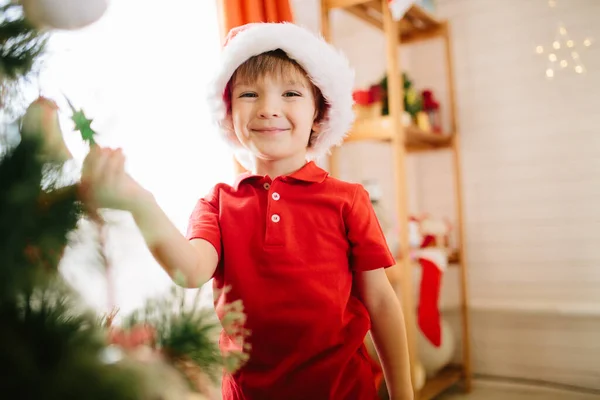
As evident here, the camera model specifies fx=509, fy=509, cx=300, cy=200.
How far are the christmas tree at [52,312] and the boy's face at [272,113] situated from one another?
18.9 inches

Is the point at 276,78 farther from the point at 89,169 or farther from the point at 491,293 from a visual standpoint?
the point at 491,293

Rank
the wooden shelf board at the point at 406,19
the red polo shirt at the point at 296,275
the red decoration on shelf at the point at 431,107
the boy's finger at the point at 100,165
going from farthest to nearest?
the red decoration on shelf at the point at 431,107
the wooden shelf board at the point at 406,19
the red polo shirt at the point at 296,275
the boy's finger at the point at 100,165

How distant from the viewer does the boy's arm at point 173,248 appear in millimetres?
523

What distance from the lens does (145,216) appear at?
1.66 feet

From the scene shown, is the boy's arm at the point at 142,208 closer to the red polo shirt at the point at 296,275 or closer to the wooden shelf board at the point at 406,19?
the red polo shirt at the point at 296,275

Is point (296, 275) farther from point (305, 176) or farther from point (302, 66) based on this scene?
point (302, 66)

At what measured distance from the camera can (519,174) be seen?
2.27 m

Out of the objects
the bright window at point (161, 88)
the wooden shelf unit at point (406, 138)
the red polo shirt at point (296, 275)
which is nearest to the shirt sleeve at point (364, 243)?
the red polo shirt at point (296, 275)

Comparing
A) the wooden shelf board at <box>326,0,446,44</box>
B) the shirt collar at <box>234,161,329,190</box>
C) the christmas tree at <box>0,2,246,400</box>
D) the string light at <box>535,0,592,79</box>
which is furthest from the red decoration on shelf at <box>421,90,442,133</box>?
the christmas tree at <box>0,2,246,400</box>

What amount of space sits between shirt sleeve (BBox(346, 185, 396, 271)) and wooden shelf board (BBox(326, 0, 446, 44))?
44.9 inches

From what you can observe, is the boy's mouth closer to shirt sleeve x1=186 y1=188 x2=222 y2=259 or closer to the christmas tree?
shirt sleeve x1=186 y1=188 x2=222 y2=259

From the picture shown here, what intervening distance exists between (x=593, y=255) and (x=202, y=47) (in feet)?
5.80

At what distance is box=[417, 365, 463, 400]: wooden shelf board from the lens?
6.45 ft

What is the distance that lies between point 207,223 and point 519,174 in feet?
5.96
